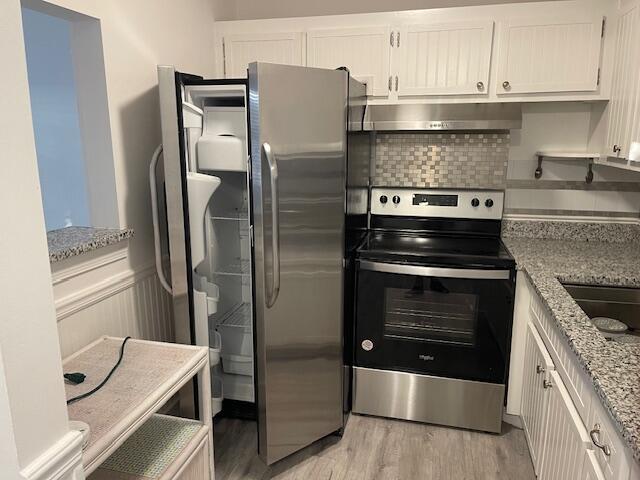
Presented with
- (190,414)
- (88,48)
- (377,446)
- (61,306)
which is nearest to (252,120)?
(88,48)

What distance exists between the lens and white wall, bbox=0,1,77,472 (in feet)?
2.31

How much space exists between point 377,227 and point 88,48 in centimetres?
178

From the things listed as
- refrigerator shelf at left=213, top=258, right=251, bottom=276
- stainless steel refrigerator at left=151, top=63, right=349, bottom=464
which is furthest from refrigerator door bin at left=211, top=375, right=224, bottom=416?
refrigerator shelf at left=213, top=258, right=251, bottom=276

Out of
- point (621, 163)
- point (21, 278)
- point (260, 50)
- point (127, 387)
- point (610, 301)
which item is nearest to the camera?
point (21, 278)

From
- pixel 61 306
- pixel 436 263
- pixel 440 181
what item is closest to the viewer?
pixel 61 306

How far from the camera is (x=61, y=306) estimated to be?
1.70 metres

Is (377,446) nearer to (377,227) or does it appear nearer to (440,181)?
(377,227)

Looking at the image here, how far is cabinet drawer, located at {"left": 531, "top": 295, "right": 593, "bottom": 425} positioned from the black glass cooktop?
12.8 inches

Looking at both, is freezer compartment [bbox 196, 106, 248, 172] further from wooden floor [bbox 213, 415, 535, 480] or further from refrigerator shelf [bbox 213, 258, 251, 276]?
wooden floor [bbox 213, 415, 535, 480]

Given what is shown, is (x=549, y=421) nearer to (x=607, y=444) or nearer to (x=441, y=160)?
(x=607, y=444)

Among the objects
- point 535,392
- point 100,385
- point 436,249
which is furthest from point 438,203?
point 100,385

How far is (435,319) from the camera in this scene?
2.39 metres

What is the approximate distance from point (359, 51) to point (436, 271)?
1219 mm

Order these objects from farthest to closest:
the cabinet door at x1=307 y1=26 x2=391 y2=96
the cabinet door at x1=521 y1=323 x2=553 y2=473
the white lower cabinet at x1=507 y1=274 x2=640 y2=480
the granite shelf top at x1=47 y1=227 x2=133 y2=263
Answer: the cabinet door at x1=307 y1=26 x2=391 y2=96
the cabinet door at x1=521 y1=323 x2=553 y2=473
the granite shelf top at x1=47 y1=227 x2=133 y2=263
the white lower cabinet at x1=507 y1=274 x2=640 y2=480
